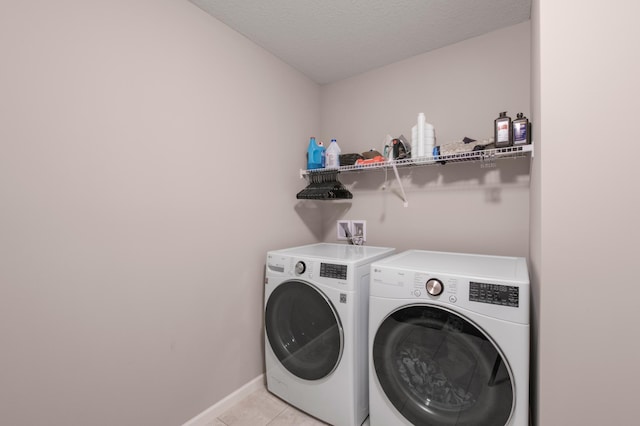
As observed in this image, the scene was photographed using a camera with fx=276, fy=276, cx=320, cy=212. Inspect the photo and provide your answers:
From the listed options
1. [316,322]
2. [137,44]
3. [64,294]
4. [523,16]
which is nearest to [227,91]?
[137,44]

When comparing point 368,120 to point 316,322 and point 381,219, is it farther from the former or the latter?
point 316,322

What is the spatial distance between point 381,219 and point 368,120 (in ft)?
2.85

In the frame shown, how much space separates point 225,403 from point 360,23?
8.47 feet

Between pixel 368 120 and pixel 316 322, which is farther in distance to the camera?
pixel 368 120

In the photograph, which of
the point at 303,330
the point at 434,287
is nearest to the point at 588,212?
the point at 434,287

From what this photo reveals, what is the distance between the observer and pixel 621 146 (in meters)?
0.92

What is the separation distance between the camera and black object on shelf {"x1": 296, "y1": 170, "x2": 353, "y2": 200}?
2.21 m

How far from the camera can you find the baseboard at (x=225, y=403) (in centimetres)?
164

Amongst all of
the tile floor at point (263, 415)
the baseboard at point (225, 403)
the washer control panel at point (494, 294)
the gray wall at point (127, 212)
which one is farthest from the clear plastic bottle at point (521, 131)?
the baseboard at point (225, 403)

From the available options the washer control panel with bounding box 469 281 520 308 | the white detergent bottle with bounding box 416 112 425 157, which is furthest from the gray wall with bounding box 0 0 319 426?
the washer control panel with bounding box 469 281 520 308

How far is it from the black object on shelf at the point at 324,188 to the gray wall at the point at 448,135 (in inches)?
6.5

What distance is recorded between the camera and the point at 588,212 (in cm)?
96

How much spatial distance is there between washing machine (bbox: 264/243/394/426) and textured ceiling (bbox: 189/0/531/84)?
1.49 m

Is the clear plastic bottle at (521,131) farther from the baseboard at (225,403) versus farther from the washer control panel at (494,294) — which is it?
the baseboard at (225,403)
